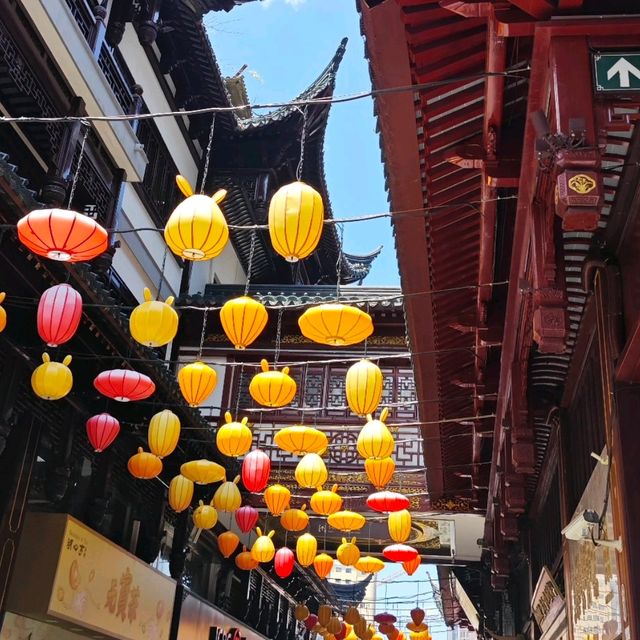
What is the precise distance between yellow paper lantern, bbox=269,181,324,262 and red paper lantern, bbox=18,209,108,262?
147 centimetres

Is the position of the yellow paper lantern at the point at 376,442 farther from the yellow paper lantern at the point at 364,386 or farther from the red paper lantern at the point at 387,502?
the red paper lantern at the point at 387,502

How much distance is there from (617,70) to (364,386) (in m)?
5.65

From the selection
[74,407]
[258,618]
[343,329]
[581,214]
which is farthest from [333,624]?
[581,214]

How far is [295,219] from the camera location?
632 centimetres

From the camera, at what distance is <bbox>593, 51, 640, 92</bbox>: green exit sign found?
3805 mm

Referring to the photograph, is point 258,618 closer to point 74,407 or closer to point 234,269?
point 234,269

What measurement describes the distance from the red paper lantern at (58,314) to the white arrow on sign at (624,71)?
551cm

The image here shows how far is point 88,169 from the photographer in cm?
1146

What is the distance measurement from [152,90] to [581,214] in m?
12.2

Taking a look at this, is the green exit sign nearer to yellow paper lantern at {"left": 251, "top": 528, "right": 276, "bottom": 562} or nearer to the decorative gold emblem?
the decorative gold emblem

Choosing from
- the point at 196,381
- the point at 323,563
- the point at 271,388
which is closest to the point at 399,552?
the point at 323,563

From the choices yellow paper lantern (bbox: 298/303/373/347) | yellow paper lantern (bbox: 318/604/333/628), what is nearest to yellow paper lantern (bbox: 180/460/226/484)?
yellow paper lantern (bbox: 298/303/373/347)

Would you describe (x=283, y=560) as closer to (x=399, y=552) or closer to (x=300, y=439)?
(x=399, y=552)

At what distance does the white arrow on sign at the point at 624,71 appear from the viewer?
3.81 m
